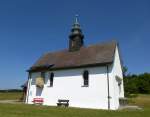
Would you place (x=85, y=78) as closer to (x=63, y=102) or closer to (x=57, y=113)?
(x=63, y=102)

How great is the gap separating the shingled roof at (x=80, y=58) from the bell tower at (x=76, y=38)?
3.36 ft

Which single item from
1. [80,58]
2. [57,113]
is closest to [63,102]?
[80,58]

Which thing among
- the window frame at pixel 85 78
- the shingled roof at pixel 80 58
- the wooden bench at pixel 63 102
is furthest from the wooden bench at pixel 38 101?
the window frame at pixel 85 78

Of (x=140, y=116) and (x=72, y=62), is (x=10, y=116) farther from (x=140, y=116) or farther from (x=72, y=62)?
(x=72, y=62)

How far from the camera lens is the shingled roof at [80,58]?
22638 millimetres

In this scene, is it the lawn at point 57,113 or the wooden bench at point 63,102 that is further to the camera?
the wooden bench at point 63,102

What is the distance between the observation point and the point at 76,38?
1145 inches

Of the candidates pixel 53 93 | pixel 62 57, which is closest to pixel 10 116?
pixel 53 93

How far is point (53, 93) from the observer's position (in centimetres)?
2498

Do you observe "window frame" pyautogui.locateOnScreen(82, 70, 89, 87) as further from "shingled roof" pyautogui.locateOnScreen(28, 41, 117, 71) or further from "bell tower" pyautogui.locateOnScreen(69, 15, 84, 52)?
"bell tower" pyautogui.locateOnScreen(69, 15, 84, 52)

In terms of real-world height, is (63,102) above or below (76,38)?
below

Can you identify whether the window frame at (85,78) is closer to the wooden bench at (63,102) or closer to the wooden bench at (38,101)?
the wooden bench at (63,102)

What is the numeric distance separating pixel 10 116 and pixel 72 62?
1429 centimetres

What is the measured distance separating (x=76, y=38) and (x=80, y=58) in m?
5.09
